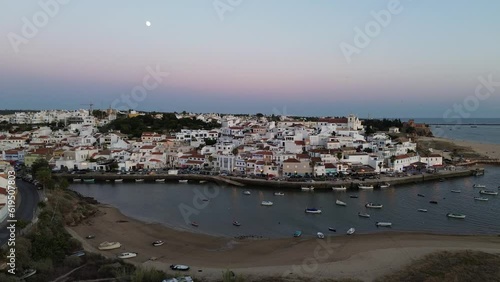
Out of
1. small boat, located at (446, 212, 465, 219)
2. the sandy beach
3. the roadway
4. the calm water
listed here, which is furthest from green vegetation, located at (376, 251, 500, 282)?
the roadway

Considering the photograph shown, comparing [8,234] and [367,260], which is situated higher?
[8,234]

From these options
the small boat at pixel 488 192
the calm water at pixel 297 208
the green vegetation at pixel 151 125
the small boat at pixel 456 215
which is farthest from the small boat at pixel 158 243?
the green vegetation at pixel 151 125

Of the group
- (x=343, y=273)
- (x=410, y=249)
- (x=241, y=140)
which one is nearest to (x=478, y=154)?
(x=241, y=140)

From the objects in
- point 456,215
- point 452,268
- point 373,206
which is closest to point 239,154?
point 373,206

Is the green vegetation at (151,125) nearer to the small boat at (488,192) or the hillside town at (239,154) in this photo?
the hillside town at (239,154)

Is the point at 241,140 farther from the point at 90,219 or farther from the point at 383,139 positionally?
Result: the point at 90,219

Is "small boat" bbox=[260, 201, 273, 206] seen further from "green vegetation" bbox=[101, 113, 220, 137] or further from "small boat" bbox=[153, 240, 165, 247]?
"green vegetation" bbox=[101, 113, 220, 137]

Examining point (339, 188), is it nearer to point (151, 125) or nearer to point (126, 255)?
point (126, 255)
